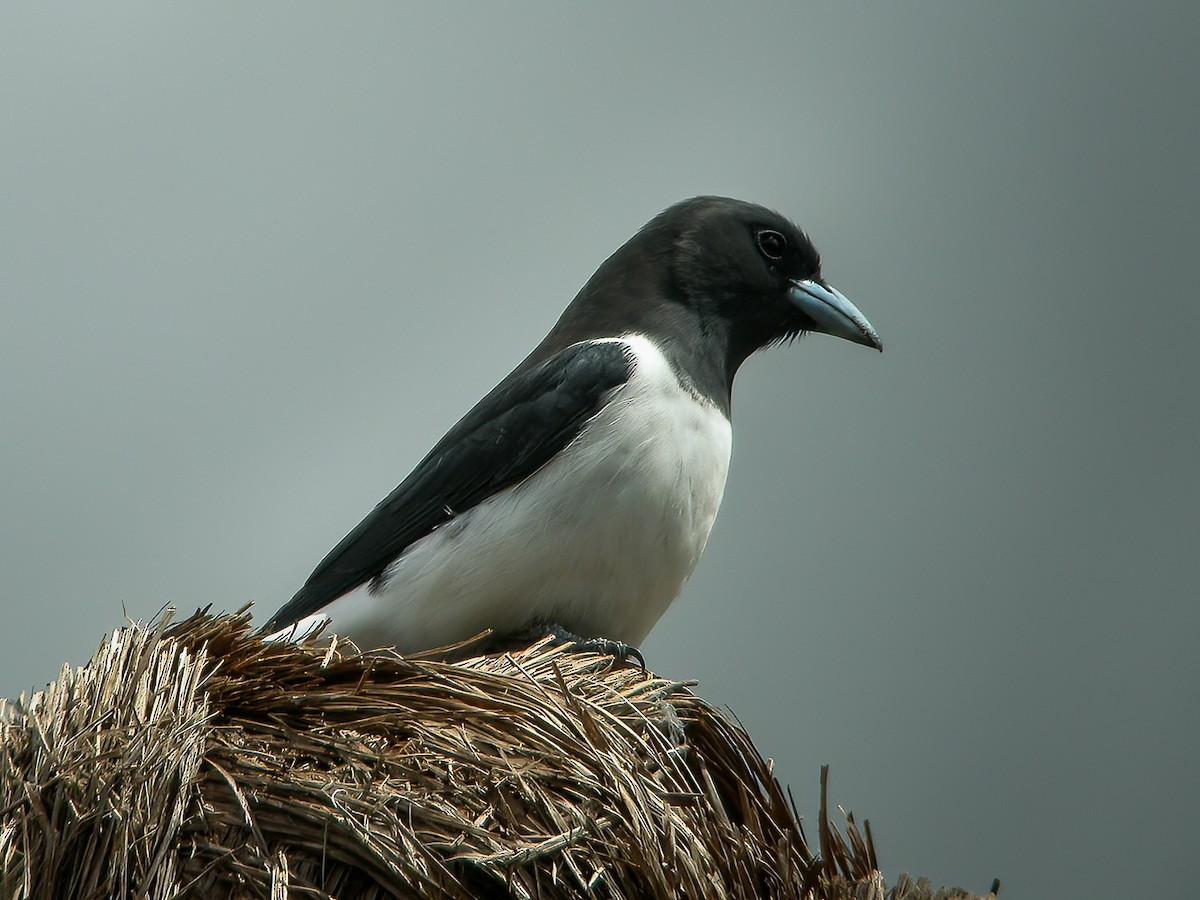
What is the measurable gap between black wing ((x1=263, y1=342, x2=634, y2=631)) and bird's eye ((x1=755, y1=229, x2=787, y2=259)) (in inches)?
24.7

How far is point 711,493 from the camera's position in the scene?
2.97 metres

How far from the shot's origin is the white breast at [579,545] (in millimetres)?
2812

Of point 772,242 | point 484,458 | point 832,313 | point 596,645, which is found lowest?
point 596,645

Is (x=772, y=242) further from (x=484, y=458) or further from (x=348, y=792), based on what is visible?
(x=348, y=792)

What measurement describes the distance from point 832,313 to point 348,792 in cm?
213

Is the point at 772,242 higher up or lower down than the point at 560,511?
higher up

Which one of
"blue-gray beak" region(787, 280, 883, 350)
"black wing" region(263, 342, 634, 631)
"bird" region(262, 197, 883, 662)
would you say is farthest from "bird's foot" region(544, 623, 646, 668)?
"blue-gray beak" region(787, 280, 883, 350)

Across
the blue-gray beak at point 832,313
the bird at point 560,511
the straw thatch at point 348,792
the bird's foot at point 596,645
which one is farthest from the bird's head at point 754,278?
the straw thatch at point 348,792

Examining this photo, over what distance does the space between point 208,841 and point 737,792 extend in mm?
884

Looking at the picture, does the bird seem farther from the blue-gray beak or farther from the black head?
the blue-gray beak

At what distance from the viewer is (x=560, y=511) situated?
9.26ft

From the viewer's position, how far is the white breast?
2812 mm

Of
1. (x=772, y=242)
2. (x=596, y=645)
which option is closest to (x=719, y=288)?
(x=772, y=242)

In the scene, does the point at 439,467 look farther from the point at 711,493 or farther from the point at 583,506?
the point at 711,493
